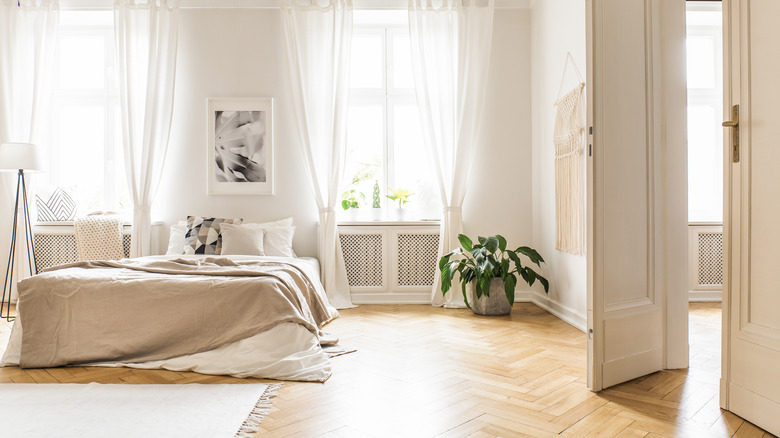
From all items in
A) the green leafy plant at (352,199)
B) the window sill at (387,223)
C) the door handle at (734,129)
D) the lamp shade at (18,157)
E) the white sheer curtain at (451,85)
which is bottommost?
the window sill at (387,223)

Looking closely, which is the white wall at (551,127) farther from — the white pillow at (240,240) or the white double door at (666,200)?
the white pillow at (240,240)

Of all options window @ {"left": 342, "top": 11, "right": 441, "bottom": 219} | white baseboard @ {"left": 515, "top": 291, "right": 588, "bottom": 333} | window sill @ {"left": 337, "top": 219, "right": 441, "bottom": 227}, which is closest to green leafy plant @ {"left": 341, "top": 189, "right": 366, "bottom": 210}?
window @ {"left": 342, "top": 11, "right": 441, "bottom": 219}

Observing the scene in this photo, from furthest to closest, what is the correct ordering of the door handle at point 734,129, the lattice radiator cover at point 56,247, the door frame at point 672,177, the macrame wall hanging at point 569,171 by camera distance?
the lattice radiator cover at point 56,247, the macrame wall hanging at point 569,171, the door frame at point 672,177, the door handle at point 734,129

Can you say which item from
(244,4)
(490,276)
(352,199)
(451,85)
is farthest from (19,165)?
(490,276)

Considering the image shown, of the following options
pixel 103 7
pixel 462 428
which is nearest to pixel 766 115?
pixel 462 428

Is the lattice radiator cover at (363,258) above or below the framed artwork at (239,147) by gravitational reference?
below

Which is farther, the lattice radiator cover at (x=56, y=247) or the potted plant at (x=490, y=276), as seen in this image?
the lattice radiator cover at (x=56, y=247)

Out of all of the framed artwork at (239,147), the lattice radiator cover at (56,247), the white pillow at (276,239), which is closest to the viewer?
the white pillow at (276,239)

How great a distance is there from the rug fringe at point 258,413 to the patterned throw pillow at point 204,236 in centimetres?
206

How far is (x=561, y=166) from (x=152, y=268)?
3.13 m

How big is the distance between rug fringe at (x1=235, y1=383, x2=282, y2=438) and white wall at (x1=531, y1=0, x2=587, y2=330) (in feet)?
7.65

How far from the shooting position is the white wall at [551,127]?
366 cm

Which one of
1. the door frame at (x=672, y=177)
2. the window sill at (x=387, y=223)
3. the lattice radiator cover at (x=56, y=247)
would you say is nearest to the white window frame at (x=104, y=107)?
the lattice radiator cover at (x=56, y=247)

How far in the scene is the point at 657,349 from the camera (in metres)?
2.50
